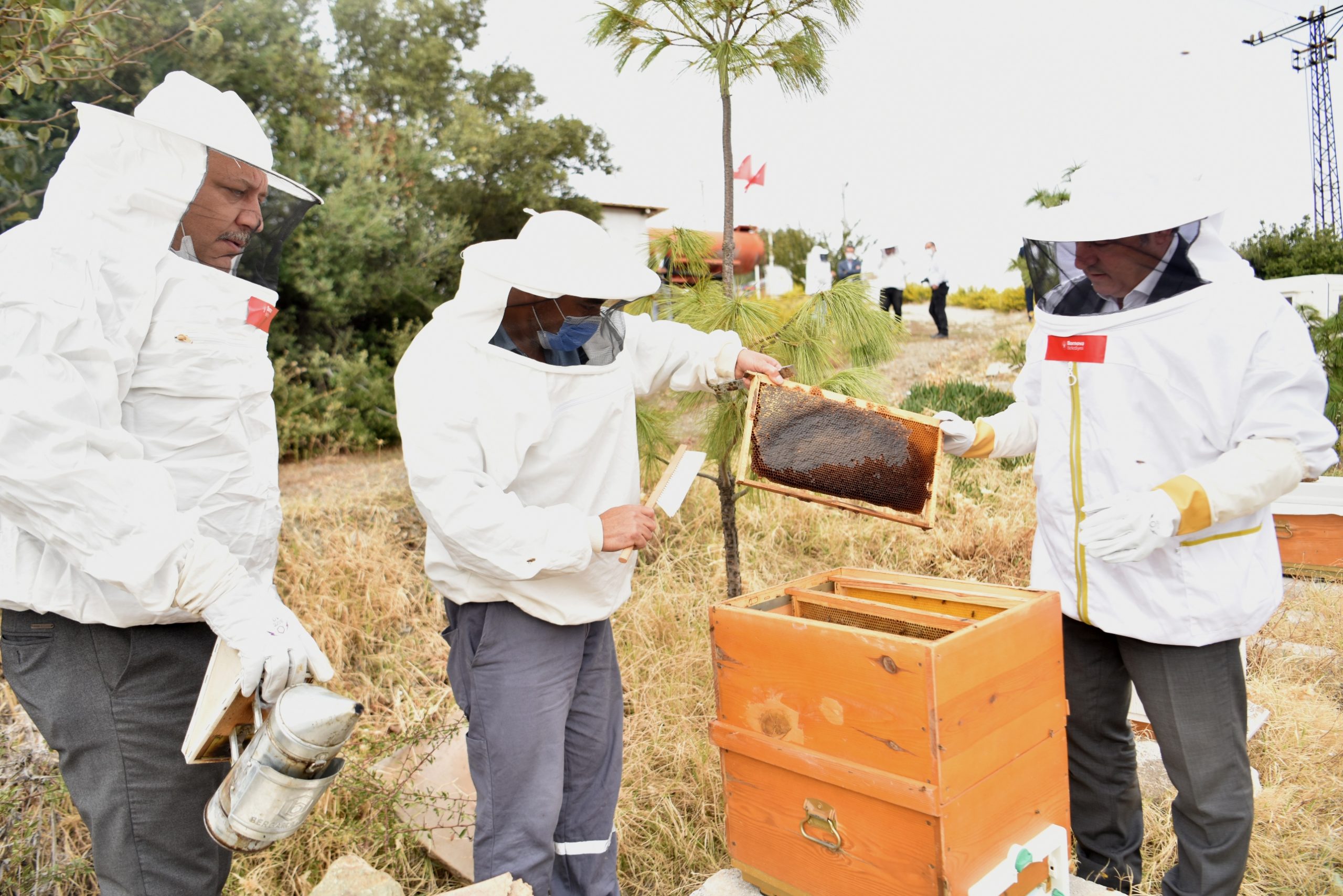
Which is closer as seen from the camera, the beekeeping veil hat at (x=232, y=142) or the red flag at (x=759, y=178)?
the beekeeping veil hat at (x=232, y=142)

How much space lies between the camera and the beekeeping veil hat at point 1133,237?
2.03 meters

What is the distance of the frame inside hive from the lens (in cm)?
249

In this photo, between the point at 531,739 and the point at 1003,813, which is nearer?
the point at 1003,813

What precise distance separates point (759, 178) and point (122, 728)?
11.2 ft

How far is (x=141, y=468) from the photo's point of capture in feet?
5.68

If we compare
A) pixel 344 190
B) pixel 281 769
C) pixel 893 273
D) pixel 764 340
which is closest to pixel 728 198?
pixel 764 340

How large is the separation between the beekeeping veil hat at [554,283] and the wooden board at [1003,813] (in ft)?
4.52

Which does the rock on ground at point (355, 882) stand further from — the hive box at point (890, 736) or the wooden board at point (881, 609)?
the wooden board at point (881, 609)

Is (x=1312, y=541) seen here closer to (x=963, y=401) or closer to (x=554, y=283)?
(x=963, y=401)

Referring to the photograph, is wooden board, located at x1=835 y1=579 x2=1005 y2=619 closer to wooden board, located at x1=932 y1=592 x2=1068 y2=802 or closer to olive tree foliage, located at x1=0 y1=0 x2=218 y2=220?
wooden board, located at x1=932 y1=592 x2=1068 y2=802

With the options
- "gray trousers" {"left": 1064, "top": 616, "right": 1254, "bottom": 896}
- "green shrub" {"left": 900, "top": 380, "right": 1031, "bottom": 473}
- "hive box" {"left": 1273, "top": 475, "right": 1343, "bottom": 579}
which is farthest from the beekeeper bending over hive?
"green shrub" {"left": 900, "top": 380, "right": 1031, "bottom": 473}

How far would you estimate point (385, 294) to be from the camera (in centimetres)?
954

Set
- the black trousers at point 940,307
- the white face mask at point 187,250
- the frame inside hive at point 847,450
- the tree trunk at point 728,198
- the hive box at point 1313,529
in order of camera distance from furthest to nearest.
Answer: the black trousers at point 940,307
the hive box at point 1313,529
the tree trunk at point 728,198
the frame inside hive at point 847,450
the white face mask at point 187,250

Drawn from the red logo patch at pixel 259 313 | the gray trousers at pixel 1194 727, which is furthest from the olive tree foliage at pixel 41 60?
the gray trousers at pixel 1194 727
